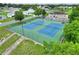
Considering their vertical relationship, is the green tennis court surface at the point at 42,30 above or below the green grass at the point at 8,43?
above

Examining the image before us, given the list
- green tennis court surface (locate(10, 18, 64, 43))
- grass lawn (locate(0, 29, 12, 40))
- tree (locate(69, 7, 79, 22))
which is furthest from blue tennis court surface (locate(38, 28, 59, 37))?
grass lawn (locate(0, 29, 12, 40))

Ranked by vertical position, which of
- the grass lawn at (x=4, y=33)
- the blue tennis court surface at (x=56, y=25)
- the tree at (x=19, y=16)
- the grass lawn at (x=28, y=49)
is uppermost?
the tree at (x=19, y=16)

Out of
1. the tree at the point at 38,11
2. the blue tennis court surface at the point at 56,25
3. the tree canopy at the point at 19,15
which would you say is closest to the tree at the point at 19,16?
the tree canopy at the point at 19,15

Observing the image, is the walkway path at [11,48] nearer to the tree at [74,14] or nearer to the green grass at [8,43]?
the green grass at [8,43]

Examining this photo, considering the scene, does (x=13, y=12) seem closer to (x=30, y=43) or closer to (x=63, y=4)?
(x=30, y=43)

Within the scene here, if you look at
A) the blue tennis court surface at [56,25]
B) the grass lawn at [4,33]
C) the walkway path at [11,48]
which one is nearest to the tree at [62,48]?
the blue tennis court surface at [56,25]

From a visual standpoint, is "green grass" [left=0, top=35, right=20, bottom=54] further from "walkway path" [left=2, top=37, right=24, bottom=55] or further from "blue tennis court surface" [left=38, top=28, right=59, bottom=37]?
"blue tennis court surface" [left=38, top=28, right=59, bottom=37]
